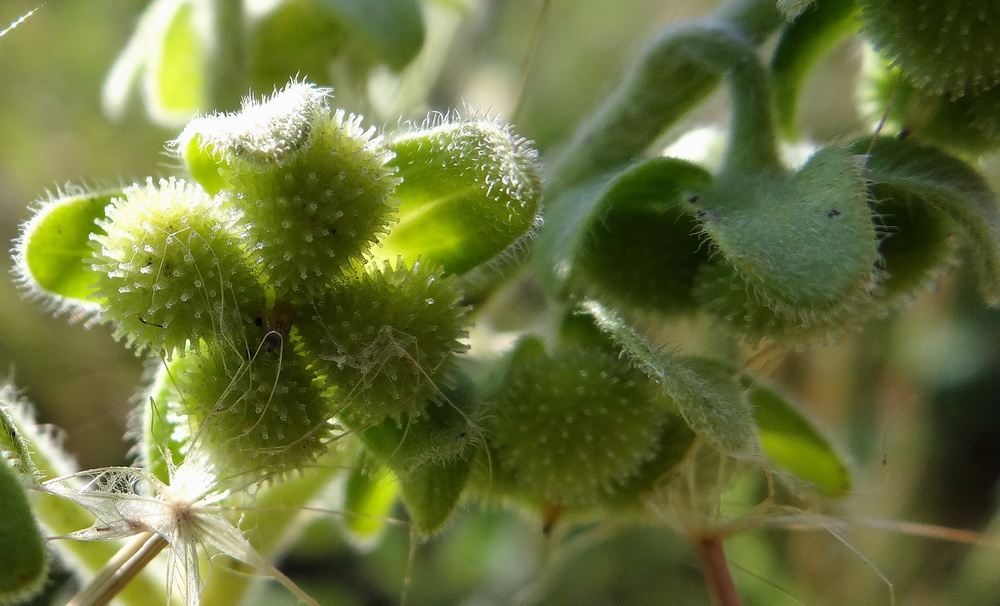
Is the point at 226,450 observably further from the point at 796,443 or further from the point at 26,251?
the point at 796,443

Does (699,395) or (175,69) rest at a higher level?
(175,69)

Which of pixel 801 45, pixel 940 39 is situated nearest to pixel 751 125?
pixel 801 45

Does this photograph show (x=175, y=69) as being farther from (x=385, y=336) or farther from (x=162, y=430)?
(x=385, y=336)

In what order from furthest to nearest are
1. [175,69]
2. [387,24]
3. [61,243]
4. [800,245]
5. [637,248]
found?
[175,69]
[387,24]
[637,248]
[61,243]
[800,245]

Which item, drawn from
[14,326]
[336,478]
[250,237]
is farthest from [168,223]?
[14,326]

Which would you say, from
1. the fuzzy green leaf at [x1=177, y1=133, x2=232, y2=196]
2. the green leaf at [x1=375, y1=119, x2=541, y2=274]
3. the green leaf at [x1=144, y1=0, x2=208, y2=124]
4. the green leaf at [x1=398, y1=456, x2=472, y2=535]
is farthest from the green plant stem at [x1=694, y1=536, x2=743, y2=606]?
the green leaf at [x1=144, y1=0, x2=208, y2=124]

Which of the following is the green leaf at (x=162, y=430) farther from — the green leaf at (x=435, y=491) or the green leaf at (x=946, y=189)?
the green leaf at (x=946, y=189)

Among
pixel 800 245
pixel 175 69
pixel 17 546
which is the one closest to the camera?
pixel 17 546

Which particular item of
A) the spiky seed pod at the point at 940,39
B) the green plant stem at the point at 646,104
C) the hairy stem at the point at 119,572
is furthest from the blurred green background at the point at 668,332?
the hairy stem at the point at 119,572
